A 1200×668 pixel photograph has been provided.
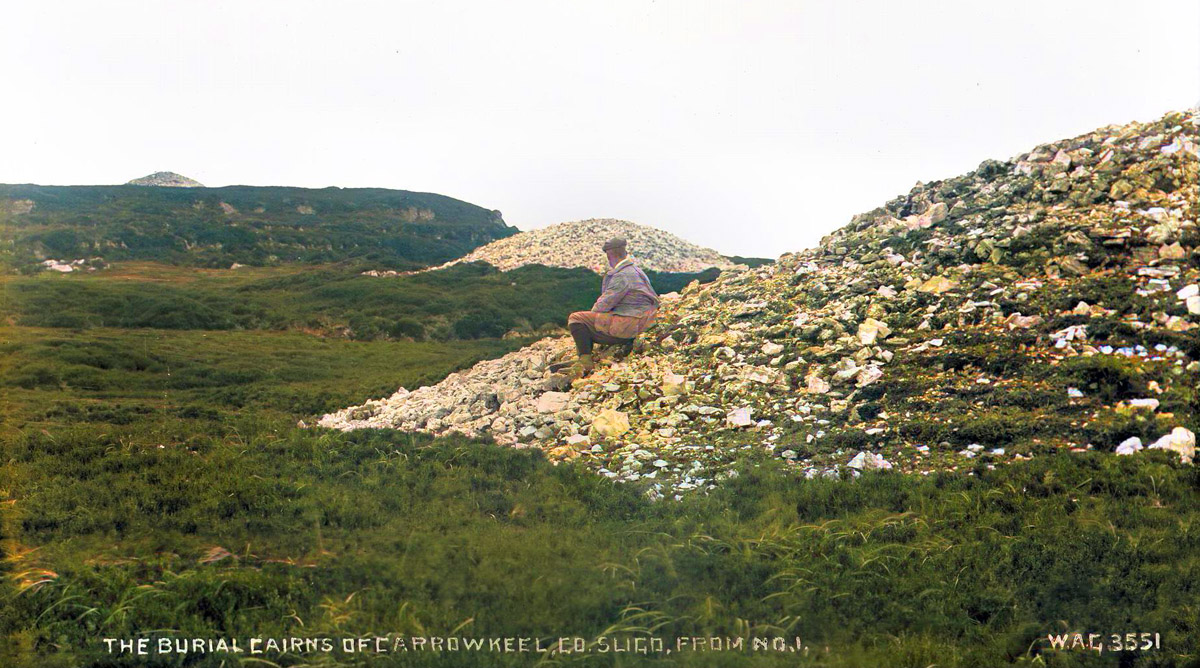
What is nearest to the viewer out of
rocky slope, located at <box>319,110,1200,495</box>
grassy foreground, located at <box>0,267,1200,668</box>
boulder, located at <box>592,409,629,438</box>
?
grassy foreground, located at <box>0,267,1200,668</box>

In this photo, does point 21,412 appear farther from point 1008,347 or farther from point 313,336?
point 313,336

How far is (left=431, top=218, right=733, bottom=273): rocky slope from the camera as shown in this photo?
4284 centimetres

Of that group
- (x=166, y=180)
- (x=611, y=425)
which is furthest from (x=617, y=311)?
(x=166, y=180)

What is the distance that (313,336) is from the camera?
84.6 ft

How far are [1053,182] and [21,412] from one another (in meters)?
16.5

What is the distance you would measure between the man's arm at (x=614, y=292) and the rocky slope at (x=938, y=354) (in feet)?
3.34

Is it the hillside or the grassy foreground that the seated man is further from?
the hillside

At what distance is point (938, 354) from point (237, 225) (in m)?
55.0

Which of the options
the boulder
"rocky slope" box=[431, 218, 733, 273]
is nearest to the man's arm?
the boulder

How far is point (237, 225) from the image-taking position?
52625mm

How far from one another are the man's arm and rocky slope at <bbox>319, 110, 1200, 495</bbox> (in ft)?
3.34

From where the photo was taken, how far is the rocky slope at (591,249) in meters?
42.8

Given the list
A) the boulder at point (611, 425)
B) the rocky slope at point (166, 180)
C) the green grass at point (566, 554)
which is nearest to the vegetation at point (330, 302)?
the boulder at point (611, 425)

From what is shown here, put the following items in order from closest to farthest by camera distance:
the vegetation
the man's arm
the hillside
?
the man's arm
the vegetation
the hillside
